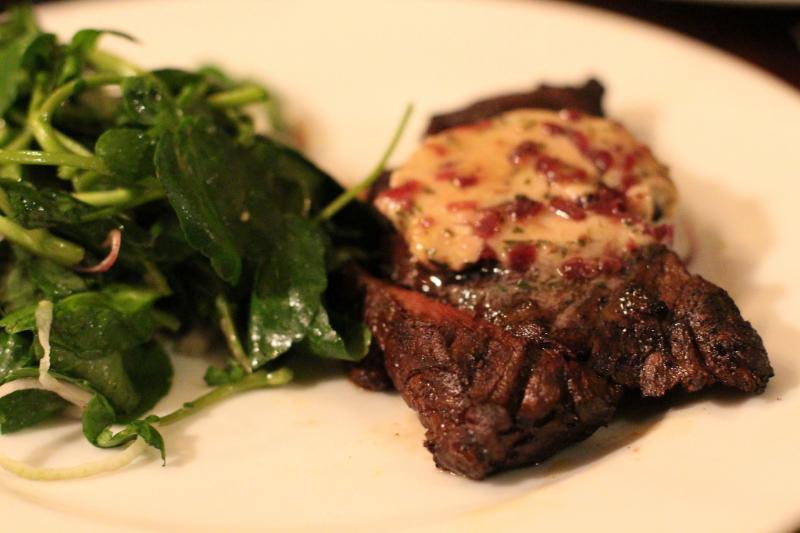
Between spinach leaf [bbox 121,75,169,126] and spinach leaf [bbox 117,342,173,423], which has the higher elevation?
spinach leaf [bbox 121,75,169,126]

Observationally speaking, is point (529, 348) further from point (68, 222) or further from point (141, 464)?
point (68, 222)

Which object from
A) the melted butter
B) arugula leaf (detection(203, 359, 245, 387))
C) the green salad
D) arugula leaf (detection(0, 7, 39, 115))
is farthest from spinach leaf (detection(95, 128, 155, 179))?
the melted butter

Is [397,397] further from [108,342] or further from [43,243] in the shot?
[43,243]

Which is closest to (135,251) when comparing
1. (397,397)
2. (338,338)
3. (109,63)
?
(338,338)

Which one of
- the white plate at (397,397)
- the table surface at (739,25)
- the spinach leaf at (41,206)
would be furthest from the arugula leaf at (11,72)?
the table surface at (739,25)

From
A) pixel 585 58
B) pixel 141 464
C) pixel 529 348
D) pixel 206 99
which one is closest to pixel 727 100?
pixel 585 58

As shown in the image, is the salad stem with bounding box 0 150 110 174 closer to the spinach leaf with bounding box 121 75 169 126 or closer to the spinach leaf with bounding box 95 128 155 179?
the spinach leaf with bounding box 95 128 155 179
